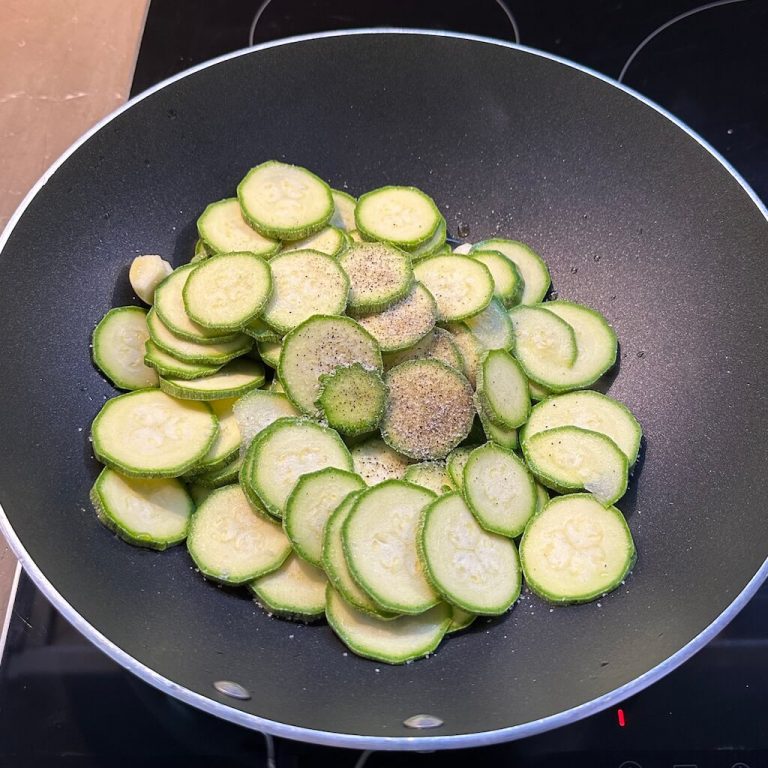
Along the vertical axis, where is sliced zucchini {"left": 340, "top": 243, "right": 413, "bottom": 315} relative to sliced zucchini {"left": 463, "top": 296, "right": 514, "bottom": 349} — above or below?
above

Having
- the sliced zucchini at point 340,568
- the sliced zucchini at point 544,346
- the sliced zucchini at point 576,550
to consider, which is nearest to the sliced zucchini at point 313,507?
the sliced zucchini at point 340,568

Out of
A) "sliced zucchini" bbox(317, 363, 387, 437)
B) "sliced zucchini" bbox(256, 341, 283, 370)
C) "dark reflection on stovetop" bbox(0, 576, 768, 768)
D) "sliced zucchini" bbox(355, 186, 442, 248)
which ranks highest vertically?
"sliced zucchini" bbox(355, 186, 442, 248)

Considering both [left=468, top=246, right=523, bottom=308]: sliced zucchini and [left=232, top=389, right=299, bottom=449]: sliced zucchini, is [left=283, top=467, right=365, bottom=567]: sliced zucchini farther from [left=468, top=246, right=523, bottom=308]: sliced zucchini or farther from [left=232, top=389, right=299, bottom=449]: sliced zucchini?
[left=468, top=246, right=523, bottom=308]: sliced zucchini

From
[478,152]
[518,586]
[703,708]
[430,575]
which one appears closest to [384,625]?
[430,575]

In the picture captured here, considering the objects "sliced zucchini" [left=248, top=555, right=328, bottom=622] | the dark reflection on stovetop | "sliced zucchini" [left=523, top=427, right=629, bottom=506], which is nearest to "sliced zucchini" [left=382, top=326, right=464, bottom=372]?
"sliced zucchini" [left=523, top=427, right=629, bottom=506]

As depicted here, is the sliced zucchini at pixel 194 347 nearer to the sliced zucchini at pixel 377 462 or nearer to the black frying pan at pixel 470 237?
the black frying pan at pixel 470 237

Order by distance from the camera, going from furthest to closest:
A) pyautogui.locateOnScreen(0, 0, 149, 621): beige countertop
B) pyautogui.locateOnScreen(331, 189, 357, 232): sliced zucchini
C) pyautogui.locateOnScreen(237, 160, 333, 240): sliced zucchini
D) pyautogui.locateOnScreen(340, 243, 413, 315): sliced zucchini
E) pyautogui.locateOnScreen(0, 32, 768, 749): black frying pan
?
pyautogui.locateOnScreen(0, 0, 149, 621): beige countertop
pyautogui.locateOnScreen(331, 189, 357, 232): sliced zucchini
pyautogui.locateOnScreen(237, 160, 333, 240): sliced zucchini
pyautogui.locateOnScreen(340, 243, 413, 315): sliced zucchini
pyautogui.locateOnScreen(0, 32, 768, 749): black frying pan

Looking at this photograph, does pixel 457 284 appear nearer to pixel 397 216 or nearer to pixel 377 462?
pixel 397 216

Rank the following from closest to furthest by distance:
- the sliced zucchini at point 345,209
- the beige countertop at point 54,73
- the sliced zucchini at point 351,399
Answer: the sliced zucchini at point 351,399, the sliced zucchini at point 345,209, the beige countertop at point 54,73
